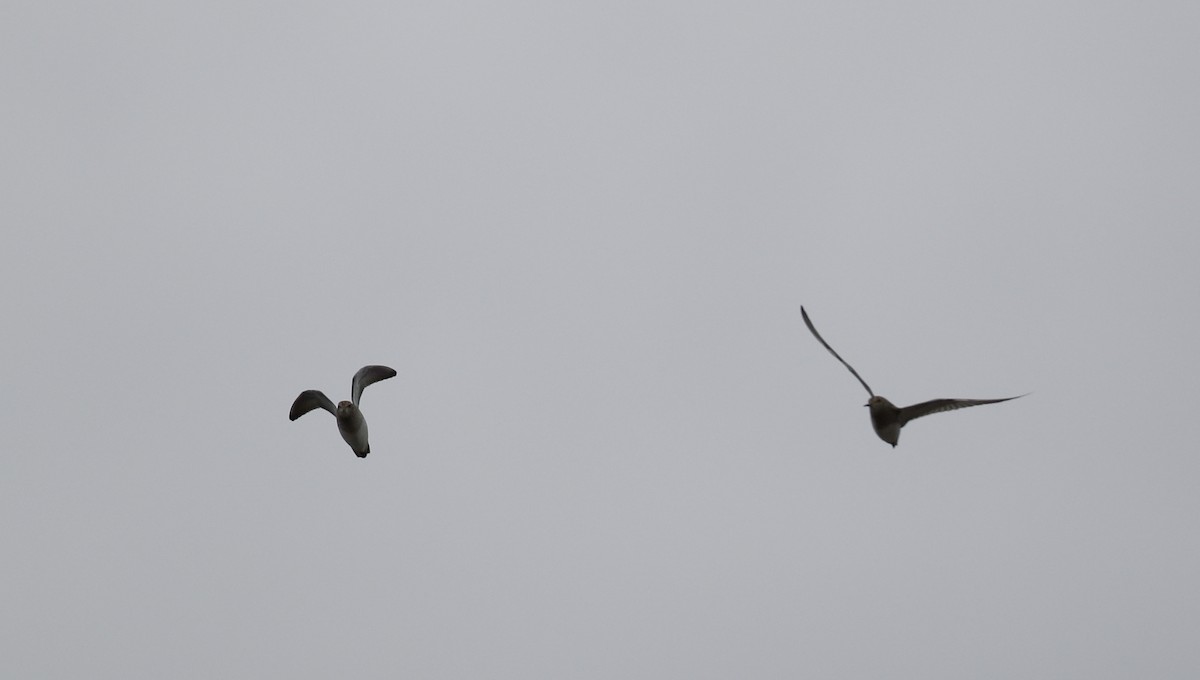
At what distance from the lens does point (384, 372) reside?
2947cm

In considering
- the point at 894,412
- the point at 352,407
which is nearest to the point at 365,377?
the point at 352,407

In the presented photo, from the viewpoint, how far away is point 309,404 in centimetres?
2962

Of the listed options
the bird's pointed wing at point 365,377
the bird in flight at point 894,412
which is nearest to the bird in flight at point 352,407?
the bird's pointed wing at point 365,377

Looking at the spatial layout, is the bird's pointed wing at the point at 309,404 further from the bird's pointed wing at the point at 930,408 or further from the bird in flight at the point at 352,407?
the bird's pointed wing at the point at 930,408

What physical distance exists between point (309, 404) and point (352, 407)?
1894 mm

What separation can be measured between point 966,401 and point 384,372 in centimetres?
1310

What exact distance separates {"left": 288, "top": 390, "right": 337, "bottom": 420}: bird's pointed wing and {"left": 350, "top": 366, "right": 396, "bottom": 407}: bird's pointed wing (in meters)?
0.66

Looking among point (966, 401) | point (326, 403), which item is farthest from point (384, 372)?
point (966, 401)

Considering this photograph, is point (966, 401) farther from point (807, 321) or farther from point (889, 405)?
point (807, 321)

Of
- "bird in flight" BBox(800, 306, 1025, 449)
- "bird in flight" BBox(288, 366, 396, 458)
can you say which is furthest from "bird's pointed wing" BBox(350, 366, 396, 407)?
"bird in flight" BBox(800, 306, 1025, 449)

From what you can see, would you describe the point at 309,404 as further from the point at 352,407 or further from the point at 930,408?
the point at 930,408

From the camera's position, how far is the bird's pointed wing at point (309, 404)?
2925cm

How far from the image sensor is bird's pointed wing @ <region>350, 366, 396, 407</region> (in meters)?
28.8

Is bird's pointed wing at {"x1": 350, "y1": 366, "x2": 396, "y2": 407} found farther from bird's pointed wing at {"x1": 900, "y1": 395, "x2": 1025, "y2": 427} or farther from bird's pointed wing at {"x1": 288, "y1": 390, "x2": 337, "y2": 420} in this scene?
bird's pointed wing at {"x1": 900, "y1": 395, "x2": 1025, "y2": 427}
